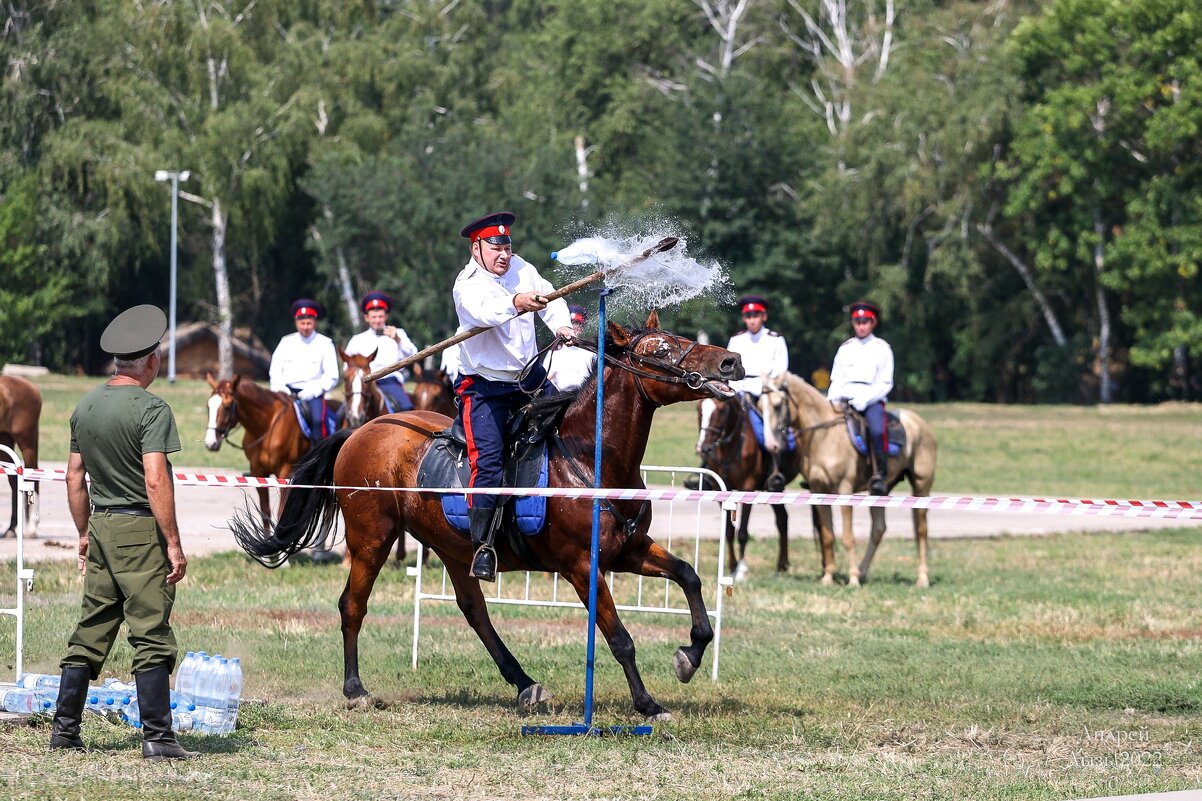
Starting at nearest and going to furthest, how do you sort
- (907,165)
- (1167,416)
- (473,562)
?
(473,562), (1167,416), (907,165)

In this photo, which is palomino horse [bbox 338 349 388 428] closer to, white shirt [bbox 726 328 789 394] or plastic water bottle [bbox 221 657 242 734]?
white shirt [bbox 726 328 789 394]

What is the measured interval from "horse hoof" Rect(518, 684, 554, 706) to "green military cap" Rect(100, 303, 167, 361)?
3140 mm

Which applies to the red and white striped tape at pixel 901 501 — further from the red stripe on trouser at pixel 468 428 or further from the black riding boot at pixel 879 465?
the black riding boot at pixel 879 465

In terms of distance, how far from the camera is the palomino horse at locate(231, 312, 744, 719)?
8.95 m

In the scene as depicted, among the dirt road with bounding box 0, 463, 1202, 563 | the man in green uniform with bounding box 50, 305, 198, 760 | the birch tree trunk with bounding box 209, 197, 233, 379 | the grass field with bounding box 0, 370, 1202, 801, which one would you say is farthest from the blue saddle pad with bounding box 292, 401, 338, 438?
the birch tree trunk with bounding box 209, 197, 233, 379

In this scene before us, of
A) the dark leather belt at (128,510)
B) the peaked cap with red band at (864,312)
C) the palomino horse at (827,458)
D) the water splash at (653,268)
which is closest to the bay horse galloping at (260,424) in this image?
the palomino horse at (827,458)

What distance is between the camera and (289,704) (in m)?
9.54

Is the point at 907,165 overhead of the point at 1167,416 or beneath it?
overhead

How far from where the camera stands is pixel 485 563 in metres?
9.15

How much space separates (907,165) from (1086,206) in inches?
247

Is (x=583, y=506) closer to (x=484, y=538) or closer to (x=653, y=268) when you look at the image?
(x=484, y=538)

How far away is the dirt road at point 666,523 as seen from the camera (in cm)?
1745

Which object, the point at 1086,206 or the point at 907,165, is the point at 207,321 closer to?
the point at 907,165

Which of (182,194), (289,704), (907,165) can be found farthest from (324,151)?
(289,704)
